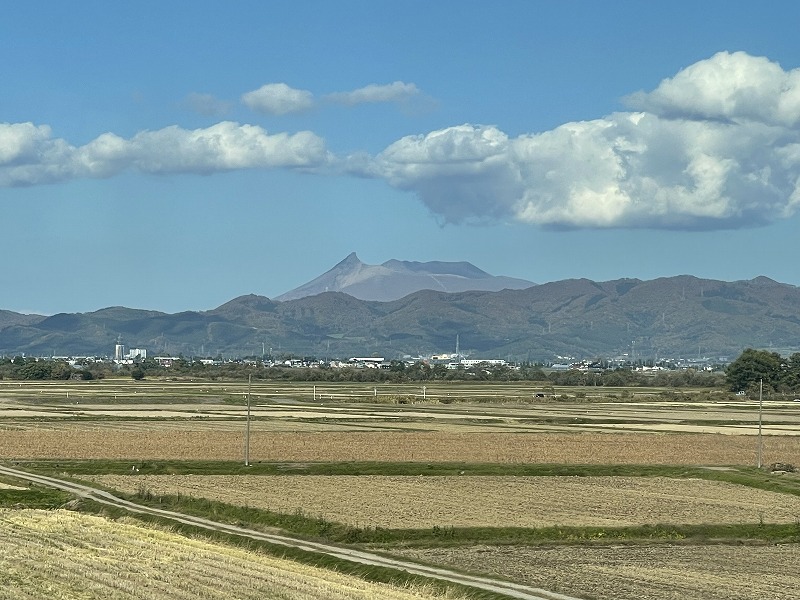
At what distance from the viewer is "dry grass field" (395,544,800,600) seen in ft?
83.1

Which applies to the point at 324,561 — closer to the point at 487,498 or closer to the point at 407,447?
the point at 487,498

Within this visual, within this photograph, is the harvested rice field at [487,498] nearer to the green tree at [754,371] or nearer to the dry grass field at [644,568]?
the dry grass field at [644,568]

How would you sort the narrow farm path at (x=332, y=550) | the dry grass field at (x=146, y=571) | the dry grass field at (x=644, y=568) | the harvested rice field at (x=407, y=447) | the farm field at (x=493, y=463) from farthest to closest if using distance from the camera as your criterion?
the harvested rice field at (x=407, y=447) → the farm field at (x=493, y=463) → the narrow farm path at (x=332, y=550) → the dry grass field at (x=644, y=568) → the dry grass field at (x=146, y=571)

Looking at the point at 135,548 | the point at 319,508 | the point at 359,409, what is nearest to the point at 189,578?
the point at 135,548

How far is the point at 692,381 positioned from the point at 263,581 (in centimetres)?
16632

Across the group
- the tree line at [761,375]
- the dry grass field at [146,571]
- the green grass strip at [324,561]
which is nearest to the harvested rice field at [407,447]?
the green grass strip at [324,561]

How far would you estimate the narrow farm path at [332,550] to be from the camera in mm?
25484

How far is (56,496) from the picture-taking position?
130 ft

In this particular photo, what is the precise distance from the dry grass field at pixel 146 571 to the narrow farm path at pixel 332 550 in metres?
1.50

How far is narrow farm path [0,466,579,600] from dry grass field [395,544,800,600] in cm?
71

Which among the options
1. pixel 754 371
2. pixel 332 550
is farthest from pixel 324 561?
pixel 754 371

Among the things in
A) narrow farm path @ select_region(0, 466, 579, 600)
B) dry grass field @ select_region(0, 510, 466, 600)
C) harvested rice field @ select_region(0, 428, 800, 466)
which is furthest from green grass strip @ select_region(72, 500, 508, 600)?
harvested rice field @ select_region(0, 428, 800, 466)

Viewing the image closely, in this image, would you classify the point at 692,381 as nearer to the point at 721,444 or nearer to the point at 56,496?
the point at 721,444

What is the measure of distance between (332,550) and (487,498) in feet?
36.0
